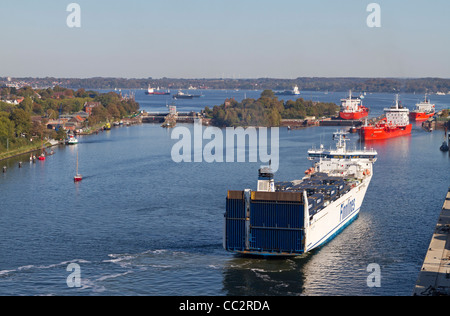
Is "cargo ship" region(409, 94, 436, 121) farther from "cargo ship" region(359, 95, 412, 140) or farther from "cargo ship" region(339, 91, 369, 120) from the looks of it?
"cargo ship" region(359, 95, 412, 140)

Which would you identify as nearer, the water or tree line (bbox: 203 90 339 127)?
the water

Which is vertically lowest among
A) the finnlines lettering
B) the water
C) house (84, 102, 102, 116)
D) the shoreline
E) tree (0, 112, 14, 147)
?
the water

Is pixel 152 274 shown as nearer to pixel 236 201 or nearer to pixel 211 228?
pixel 236 201

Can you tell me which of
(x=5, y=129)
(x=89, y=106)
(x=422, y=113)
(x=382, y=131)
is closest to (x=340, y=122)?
(x=422, y=113)

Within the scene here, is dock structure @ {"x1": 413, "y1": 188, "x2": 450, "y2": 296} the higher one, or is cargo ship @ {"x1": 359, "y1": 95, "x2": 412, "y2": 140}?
cargo ship @ {"x1": 359, "y1": 95, "x2": 412, "y2": 140}

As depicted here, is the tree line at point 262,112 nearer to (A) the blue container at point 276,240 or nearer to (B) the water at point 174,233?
(B) the water at point 174,233

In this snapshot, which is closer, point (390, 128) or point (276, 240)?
point (276, 240)

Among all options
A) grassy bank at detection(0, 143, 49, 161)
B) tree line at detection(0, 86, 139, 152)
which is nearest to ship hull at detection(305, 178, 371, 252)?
grassy bank at detection(0, 143, 49, 161)

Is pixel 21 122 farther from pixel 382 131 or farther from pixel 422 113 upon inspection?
pixel 422 113
